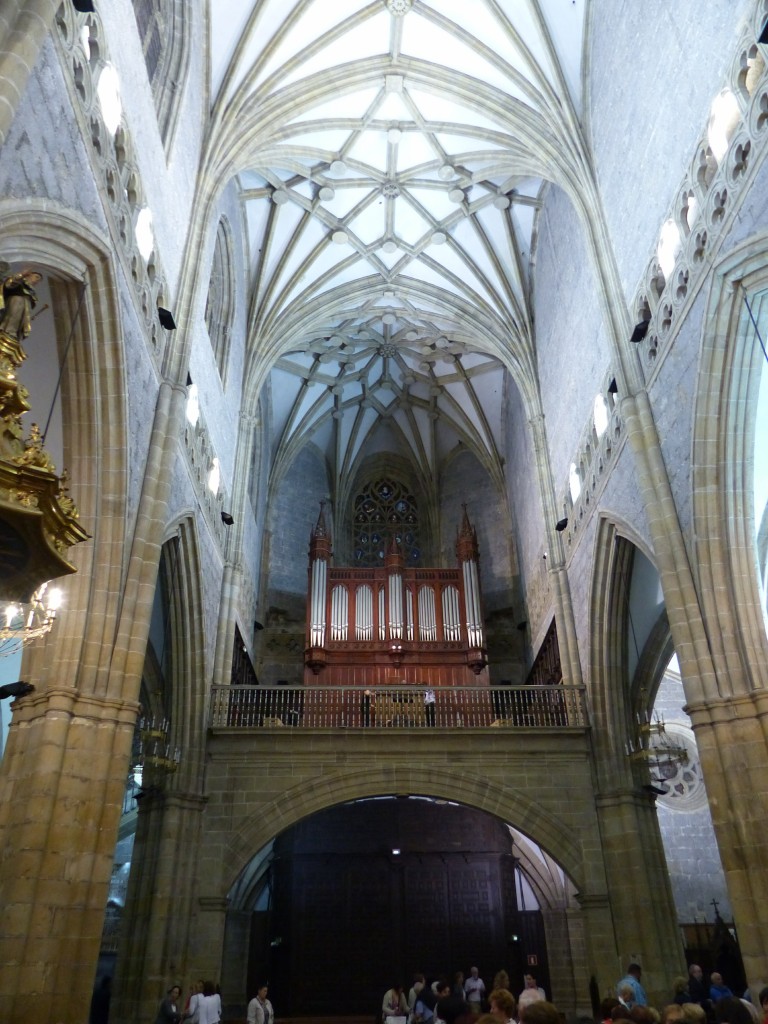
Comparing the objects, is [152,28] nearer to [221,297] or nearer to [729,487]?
[221,297]

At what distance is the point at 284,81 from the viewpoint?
51.4ft

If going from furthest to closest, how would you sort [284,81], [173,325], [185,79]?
[284,81], [185,79], [173,325]

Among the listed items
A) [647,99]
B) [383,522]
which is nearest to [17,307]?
[647,99]

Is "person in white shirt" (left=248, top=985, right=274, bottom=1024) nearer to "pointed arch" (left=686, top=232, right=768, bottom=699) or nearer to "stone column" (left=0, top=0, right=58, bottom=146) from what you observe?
"pointed arch" (left=686, top=232, right=768, bottom=699)

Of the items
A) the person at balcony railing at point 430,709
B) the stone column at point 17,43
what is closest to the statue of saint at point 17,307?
the stone column at point 17,43

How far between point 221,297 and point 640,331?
9434 millimetres

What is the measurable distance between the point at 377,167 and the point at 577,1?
18.3ft

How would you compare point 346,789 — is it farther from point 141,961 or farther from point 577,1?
point 577,1

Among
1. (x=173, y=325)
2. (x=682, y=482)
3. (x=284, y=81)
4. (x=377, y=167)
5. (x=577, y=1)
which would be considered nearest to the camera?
(x=682, y=482)

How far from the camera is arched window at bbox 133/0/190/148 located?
12.1 metres

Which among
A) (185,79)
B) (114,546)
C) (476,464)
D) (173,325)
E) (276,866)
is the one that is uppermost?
(476,464)

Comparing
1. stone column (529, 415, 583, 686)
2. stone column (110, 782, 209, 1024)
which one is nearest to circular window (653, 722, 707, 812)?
stone column (529, 415, 583, 686)

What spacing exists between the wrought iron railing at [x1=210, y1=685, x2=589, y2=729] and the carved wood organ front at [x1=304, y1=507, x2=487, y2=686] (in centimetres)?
261

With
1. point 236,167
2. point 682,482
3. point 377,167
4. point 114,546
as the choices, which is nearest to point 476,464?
point 377,167
